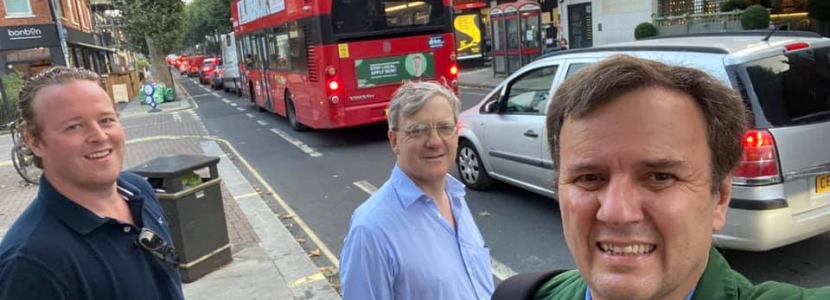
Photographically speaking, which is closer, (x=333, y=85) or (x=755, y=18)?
(x=333, y=85)

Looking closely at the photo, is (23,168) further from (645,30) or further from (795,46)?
(645,30)

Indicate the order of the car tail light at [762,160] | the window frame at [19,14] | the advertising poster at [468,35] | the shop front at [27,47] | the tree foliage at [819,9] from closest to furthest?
the car tail light at [762,160] < the tree foliage at [819,9] < the shop front at [27,47] < the window frame at [19,14] < the advertising poster at [468,35]

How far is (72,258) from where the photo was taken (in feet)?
6.20

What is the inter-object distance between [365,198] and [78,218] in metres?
5.41

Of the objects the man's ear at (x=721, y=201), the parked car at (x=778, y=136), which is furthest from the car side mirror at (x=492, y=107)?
the man's ear at (x=721, y=201)

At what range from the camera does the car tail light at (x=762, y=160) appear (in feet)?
12.7

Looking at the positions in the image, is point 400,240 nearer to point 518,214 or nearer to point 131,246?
point 131,246

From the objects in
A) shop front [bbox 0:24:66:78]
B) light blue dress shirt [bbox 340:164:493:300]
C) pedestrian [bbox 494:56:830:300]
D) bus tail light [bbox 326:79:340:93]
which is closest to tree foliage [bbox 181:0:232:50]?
shop front [bbox 0:24:66:78]

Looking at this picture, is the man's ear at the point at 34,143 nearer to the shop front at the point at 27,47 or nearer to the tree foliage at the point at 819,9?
the tree foliage at the point at 819,9

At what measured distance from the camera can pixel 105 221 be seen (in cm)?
207

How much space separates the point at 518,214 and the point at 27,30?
26.9 metres

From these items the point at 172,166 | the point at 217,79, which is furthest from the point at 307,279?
the point at 217,79

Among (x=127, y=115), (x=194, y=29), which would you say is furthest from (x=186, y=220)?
Result: (x=194, y=29)

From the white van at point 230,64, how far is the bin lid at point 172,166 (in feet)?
71.5
